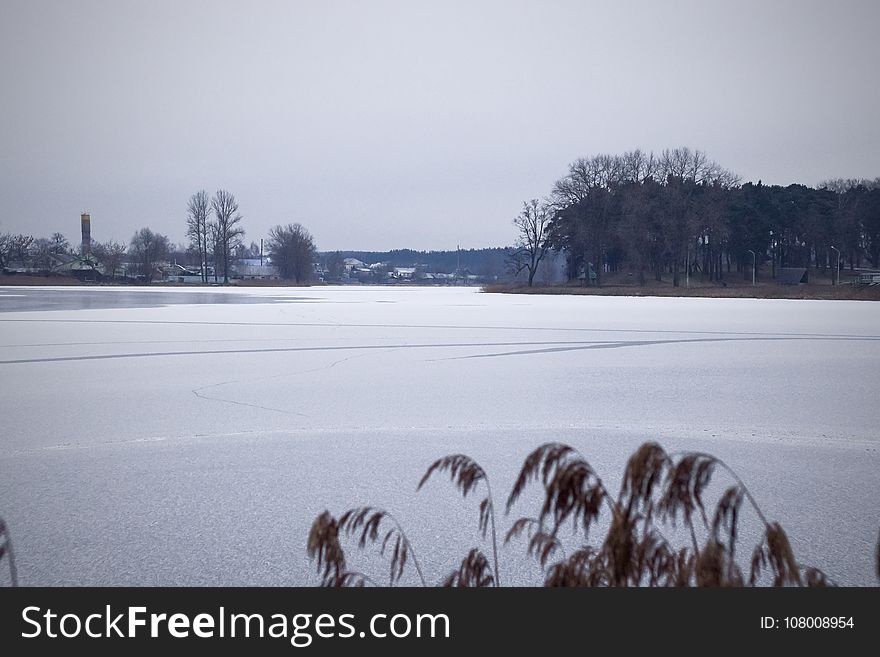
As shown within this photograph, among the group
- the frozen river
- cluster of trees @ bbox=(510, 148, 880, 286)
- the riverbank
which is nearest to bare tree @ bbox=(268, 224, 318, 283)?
cluster of trees @ bbox=(510, 148, 880, 286)

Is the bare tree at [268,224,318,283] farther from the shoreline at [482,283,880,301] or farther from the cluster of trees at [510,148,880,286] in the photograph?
the shoreline at [482,283,880,301]

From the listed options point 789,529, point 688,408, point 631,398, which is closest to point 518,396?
point 631,398

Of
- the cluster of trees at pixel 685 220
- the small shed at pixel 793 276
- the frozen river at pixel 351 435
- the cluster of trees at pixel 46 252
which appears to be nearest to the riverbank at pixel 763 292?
the cluster of trees at pixel 685 220

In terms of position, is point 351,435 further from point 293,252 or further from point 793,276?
point 293,252

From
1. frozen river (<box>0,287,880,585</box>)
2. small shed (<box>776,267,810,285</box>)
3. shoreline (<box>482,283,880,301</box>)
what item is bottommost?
frozen river (<box>0,287,880,585</box>)

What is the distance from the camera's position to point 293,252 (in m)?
111

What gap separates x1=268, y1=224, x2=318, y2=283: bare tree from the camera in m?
111

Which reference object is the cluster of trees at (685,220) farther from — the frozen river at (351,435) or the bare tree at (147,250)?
the frozen river at (351,435)

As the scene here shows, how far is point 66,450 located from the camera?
610cm

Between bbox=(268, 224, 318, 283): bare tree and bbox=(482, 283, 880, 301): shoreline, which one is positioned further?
bbox=(268, 224, 318, 283): bare tree

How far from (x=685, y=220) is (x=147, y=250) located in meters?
65.0

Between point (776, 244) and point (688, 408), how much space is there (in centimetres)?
8371

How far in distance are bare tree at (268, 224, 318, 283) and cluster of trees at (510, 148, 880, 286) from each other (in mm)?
43568

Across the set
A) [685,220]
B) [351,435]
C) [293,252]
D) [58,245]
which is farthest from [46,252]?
[351,435]
